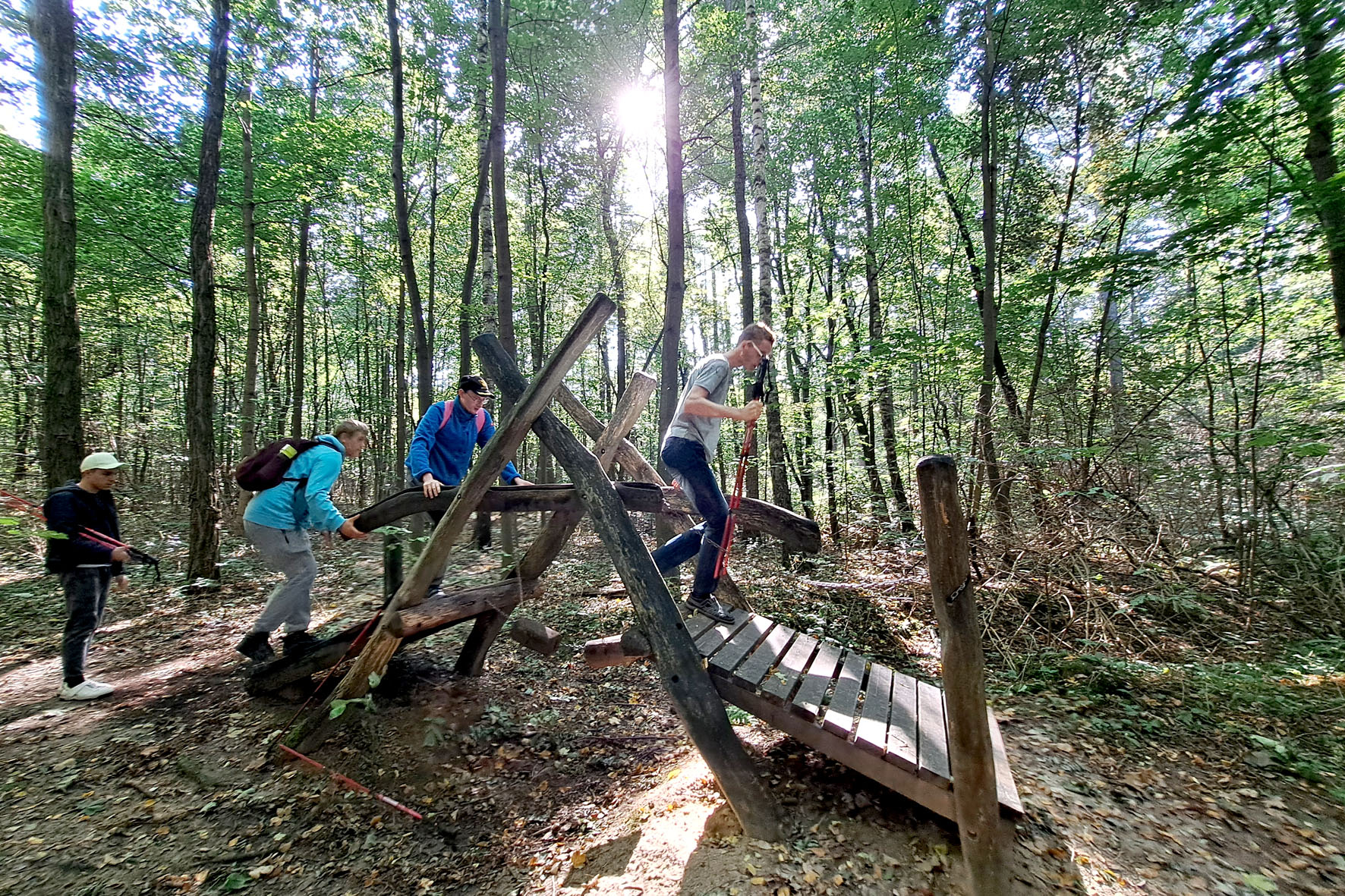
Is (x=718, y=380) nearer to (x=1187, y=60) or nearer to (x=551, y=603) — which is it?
(x=551, y=603)

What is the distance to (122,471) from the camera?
1146 centimetres

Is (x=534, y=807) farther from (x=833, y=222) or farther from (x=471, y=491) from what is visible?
(x=833, y=222)

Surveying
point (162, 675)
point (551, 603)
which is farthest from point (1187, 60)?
point (162, 675)

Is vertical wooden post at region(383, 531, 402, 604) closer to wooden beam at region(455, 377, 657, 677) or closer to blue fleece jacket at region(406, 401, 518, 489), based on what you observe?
blue fleece jacket at region(406, 401, 518, 489)

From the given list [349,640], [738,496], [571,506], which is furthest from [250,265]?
[738,496]

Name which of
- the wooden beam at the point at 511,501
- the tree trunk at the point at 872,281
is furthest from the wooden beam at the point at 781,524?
the tree trunk at the point at 872,281

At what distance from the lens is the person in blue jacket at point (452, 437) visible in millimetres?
4234

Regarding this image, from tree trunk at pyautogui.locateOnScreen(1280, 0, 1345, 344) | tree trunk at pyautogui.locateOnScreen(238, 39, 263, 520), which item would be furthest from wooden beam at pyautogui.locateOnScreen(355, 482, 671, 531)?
tree trunk at pyautogui.locateOnScreen(238, 39, 263, 520)

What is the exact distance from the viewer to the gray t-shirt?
12.2 ft

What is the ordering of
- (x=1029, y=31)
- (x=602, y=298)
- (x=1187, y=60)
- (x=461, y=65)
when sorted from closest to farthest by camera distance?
(x=602, y=298), (x=1187, y=60), (x=1029, y=31), (x=461, y=65)

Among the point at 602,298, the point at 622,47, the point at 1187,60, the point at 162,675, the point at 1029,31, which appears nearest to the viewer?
the point at 602,298

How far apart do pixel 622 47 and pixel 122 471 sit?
1485 centimetres

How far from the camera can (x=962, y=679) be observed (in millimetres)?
2348

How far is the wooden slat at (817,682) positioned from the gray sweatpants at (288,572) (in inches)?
148
